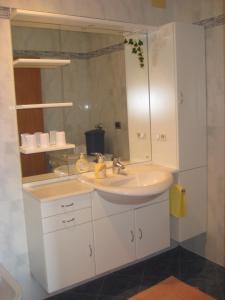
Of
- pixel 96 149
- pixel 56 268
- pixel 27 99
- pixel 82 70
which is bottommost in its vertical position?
pixel 56 268

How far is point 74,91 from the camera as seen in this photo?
252cm

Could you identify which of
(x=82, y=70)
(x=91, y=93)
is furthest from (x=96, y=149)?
(x=82, y=70)

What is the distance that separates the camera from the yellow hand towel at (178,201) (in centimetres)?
259

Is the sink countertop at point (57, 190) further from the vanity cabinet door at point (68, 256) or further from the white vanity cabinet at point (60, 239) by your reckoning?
the vanity cabinet door at point (68, 256)

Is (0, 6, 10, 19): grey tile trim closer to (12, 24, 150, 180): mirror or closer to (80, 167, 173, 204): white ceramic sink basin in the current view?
(12, 24, 150, 180): mirror

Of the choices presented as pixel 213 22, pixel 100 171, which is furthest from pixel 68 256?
pixel 213 22

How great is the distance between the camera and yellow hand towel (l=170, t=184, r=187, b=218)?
8.48 feet

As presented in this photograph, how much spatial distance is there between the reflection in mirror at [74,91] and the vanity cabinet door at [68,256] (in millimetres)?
536

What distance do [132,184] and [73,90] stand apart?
0.86 m

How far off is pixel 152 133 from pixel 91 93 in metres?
0.67

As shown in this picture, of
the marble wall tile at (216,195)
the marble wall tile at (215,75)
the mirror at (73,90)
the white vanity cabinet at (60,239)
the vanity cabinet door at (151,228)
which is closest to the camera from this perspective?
the white vanity cabinet at (60,239)

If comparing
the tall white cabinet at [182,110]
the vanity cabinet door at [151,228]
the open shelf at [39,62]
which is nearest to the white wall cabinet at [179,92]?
the tall white cabinet at [182,110]

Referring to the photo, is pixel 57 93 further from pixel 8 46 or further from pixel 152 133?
pixel 152 133

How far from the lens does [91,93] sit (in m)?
2.60
